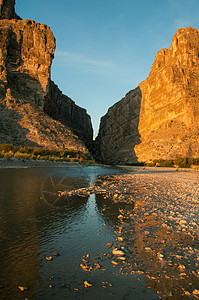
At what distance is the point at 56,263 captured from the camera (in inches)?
125

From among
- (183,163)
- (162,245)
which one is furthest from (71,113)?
(162,245)

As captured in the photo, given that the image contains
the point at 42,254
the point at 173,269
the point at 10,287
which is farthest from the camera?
the point at 42,254

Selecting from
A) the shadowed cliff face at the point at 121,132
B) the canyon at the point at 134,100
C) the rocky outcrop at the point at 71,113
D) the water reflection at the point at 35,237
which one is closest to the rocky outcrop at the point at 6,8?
the canyon at the point at 134,100

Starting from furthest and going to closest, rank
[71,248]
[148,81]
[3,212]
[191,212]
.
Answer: [148,81], [191,212], [3,212], [71,248]

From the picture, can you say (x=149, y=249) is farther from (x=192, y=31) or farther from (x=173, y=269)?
(x=192, y=31)

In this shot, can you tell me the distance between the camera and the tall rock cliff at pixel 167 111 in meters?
58.5

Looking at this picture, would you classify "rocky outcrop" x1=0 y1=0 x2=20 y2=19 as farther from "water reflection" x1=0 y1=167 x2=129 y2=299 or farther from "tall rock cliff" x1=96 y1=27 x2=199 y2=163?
"water reflection" x1=0 y1=167 x2=129 y2=299

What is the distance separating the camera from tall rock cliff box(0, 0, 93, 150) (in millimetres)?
45375

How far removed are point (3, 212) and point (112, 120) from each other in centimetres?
10375

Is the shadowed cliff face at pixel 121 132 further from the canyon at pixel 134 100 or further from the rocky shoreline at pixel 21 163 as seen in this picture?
the rocky shoreline at pixel 21 163

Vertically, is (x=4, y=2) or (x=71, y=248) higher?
(x=4, y=2)

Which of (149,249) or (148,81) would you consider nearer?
(149,249)

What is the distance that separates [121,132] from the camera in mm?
97312

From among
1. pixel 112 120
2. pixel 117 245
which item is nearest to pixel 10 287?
pixel 117 245
